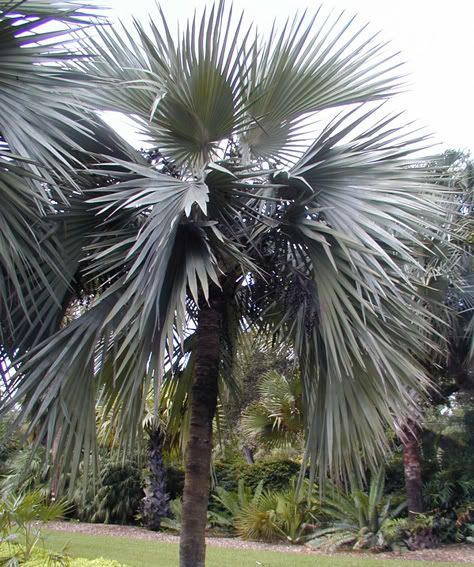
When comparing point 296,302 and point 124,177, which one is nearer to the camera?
point 124,177

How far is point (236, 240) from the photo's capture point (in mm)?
4543

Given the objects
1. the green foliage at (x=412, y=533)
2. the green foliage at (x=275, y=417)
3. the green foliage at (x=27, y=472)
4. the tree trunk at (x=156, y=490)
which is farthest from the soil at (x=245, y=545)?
the green foliage at (x=275, y=417)

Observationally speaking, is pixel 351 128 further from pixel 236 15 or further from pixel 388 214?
pixel 236 15

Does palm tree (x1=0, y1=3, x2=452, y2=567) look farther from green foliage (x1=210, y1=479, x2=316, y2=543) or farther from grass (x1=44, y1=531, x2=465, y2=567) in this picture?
green foliage (x1=210, y1=479, x2=316, y2=543)

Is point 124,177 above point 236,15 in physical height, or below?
below

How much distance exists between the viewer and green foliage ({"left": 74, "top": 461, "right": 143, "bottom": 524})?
577 inches

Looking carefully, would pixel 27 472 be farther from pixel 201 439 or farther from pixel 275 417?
pixel 275 417

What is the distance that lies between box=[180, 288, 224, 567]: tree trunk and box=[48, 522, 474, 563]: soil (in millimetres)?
6973

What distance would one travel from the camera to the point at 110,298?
407 cm

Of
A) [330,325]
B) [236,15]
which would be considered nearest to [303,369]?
[330,325]

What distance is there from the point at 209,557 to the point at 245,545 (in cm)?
218

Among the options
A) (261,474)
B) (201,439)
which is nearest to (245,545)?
(261,474)

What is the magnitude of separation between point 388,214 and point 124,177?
176 centimetres

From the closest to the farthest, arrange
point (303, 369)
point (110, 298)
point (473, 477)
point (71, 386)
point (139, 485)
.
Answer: point (71, 386)
point (110, 298)
point (303, 369)
point (473, 477)
point (139, 485)
